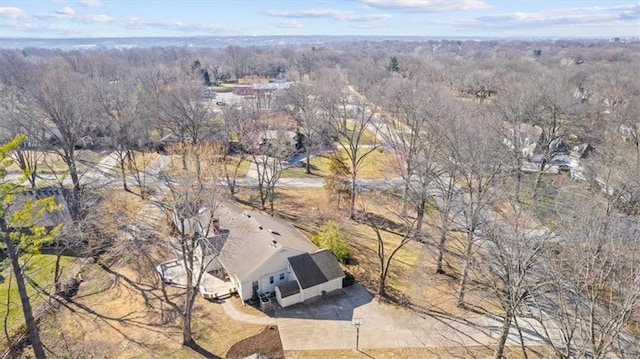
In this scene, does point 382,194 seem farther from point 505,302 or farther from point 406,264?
point 505,302

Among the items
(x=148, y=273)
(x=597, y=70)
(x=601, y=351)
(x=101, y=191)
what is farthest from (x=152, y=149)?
(x=597, y=70)

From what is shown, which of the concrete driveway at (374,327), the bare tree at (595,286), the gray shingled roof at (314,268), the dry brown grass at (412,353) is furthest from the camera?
the gray shingled roof at (314,268)

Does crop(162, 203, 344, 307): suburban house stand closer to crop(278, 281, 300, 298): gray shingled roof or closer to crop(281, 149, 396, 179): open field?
crop(278, 281, 300, 298): gray shingled roof

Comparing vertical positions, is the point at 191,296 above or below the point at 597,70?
below

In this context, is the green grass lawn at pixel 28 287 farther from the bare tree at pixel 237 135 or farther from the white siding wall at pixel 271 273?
the bare tree at pixel 237 135

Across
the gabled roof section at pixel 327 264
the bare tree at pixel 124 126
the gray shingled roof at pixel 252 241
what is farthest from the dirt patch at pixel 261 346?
the bare tree at pixel 124 126
